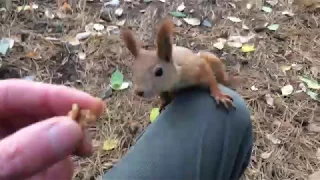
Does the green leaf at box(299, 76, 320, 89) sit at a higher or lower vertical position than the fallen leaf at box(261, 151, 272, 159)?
higher

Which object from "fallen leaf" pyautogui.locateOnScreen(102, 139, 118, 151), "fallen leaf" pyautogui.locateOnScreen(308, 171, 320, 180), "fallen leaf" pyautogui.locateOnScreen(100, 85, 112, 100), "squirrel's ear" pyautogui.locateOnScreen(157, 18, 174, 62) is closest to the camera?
Answer: "squirrel's ear" pyautogui.locateOnScreen(157, 18, 174, 62)

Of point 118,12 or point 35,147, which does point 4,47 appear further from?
point 35,147

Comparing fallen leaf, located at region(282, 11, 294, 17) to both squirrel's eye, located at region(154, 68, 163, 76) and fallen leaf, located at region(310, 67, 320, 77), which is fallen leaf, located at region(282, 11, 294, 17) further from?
squirrel's eye, located at region(154, 68, 163, 76)

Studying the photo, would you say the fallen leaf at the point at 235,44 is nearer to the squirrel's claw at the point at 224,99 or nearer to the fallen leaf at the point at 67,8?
the fallen leaf at the point at 67,8

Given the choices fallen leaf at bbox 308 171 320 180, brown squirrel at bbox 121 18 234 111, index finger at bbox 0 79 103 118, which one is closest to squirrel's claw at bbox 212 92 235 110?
brown squirrel at bbox 121 18 234 111

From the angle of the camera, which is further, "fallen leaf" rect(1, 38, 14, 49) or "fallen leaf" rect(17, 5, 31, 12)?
"fallen leaf" rect(17, 5, 31, 12)
